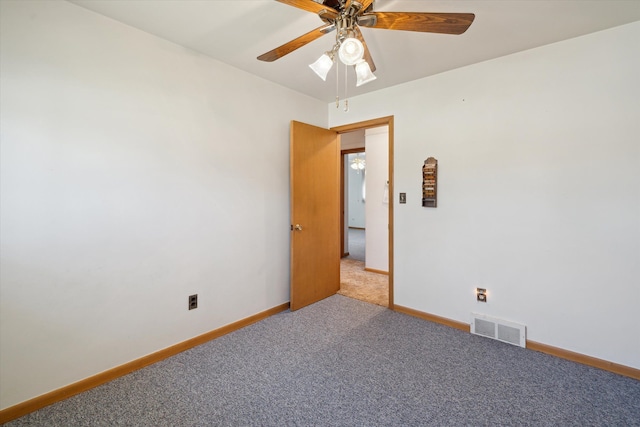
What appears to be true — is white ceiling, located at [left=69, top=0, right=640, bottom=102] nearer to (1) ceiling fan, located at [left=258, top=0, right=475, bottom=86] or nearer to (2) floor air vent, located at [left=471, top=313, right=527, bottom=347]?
(1) ceiling fan, located at [left=258, top=0, right=475, bottom=86]

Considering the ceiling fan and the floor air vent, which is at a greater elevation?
the ceiling fan

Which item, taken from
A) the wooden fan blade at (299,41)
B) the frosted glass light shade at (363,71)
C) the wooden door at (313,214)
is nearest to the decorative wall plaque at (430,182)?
the wooden door at (313,214)

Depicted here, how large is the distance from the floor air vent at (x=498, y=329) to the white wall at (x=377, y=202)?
2026mm

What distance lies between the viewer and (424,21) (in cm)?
142

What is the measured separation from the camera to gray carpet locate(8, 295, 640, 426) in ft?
5.49

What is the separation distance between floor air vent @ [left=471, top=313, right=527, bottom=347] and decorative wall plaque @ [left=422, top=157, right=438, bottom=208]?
1124 millimetres

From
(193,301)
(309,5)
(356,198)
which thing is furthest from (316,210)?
(356,198)

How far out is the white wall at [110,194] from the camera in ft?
5.56

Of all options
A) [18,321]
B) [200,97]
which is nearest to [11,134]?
[18,321]

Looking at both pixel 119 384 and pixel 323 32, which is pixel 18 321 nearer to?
pixel 119 384

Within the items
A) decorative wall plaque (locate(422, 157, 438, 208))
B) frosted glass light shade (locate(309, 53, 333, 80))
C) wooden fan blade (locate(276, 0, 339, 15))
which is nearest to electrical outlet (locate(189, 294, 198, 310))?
frosted glass light shade (locate(309, 53, 333, 80))

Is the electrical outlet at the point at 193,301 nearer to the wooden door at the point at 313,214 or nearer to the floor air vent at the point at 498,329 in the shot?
the wooden door at the point at 313,214

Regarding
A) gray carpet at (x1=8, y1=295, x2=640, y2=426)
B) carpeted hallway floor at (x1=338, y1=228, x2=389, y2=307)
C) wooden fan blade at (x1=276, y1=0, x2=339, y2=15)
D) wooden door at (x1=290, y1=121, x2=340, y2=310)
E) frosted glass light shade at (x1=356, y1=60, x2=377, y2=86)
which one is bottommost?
gray carpet at (x1=8, y1=295, x2=640, y2=426)

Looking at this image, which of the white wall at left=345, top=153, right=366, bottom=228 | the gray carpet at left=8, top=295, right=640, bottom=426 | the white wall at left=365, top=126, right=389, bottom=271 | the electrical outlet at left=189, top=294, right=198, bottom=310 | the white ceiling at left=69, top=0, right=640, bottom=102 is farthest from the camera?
the white wall at left=345, top=153, right=366, bottom=228
